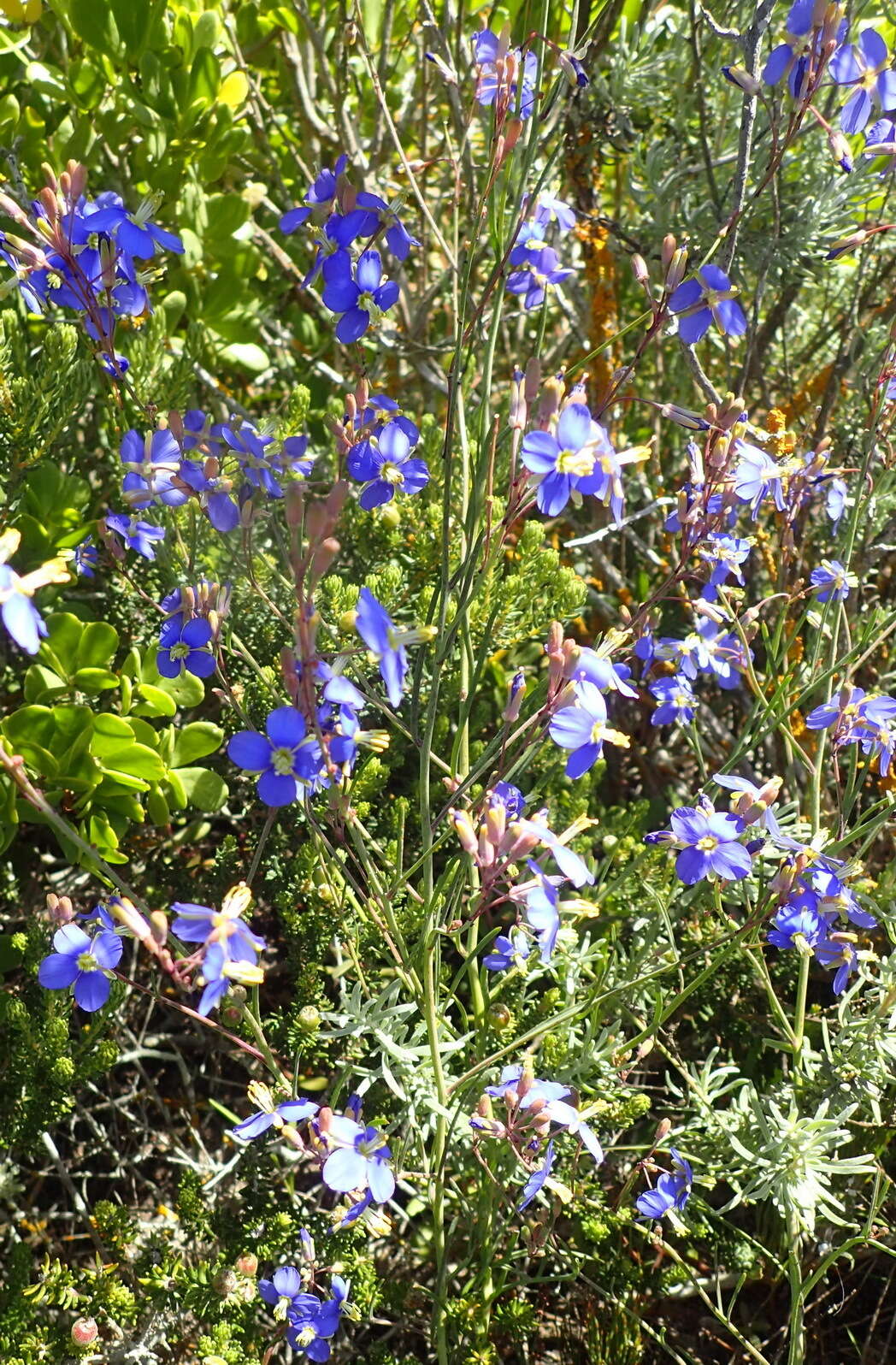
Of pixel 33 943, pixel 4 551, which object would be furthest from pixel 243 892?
pixel 33 943

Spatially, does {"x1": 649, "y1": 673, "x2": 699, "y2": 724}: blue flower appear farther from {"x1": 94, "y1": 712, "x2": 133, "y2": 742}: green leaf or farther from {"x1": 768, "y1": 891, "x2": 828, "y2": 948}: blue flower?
{"x1": 94, "y1": 712, "x2": 133, "y2": 742}: green leaf

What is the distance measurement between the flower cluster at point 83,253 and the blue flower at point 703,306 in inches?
29.0

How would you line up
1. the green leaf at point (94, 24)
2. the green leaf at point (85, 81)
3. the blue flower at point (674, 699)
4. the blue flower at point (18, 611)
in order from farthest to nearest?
the green leaf at point (85, 81), the green leaf at point (94, 24), the blue flower at point (674, 699), the blue flower at point (18, 611)

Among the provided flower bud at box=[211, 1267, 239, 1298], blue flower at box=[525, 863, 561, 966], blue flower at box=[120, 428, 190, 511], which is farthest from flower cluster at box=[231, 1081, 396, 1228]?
blue flower at box=[120, 428, 190, 511]

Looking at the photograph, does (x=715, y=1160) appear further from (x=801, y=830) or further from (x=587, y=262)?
(x=587, y=262)

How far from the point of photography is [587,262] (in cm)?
246

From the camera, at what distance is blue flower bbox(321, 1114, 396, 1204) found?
53.8 inches

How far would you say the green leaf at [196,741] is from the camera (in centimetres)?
180

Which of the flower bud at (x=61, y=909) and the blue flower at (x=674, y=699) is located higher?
the blue flower at (x=674, y=699)

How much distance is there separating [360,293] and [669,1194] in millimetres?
1359

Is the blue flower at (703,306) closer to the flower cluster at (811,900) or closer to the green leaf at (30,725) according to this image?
the flower cluster at (811,900)

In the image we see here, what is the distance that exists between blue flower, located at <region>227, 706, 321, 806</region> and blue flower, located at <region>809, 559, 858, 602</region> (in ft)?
3.33

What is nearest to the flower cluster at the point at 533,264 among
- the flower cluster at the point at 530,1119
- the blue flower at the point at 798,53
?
the blue flower at the point at 798,53

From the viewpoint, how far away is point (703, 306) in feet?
4.76
